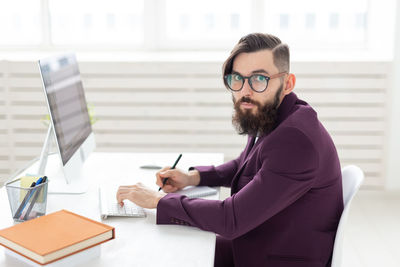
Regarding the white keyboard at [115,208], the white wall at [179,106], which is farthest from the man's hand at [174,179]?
the white wall at [179,106]

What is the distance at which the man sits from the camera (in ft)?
4.72

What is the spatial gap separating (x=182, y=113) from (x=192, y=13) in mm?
852

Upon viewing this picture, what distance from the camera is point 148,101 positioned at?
12.1ft

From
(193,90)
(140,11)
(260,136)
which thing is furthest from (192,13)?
(260,136)

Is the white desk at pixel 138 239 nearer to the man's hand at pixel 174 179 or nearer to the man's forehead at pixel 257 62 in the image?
the man's hand at pixel 174 179

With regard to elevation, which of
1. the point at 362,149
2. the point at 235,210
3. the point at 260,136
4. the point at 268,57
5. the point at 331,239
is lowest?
the point at 362,149

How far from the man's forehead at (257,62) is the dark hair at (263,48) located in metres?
0.01

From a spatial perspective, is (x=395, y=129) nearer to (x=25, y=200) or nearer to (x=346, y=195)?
(x=346, y=195)

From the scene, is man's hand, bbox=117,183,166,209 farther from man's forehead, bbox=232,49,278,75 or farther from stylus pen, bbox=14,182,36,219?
man's forehead, bbox=232,49,278,75

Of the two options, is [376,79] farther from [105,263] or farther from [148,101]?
[105,263]

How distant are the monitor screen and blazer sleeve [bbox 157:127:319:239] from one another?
56 cm

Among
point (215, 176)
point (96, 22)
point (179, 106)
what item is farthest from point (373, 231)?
point (96, 22)

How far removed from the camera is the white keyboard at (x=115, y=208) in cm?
157

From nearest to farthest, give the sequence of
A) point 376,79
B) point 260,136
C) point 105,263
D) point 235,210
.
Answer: point 105,263
point 235,210
point 260,136
point 376,79
